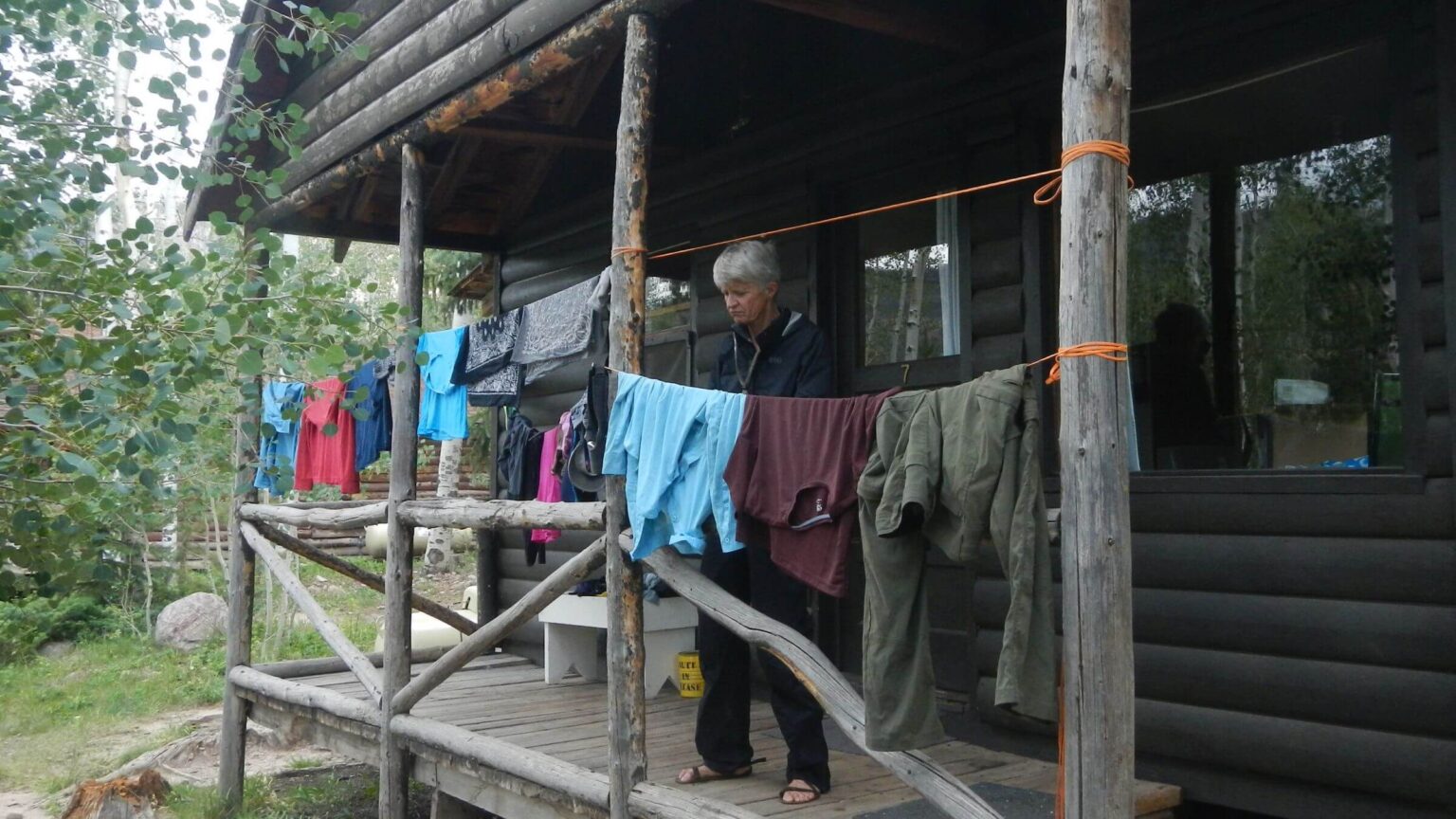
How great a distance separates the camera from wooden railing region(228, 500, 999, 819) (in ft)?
11.5

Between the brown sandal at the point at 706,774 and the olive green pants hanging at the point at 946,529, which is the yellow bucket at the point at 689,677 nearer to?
the brown sandal at the point at 706,774

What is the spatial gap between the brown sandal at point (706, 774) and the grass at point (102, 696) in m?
4.29

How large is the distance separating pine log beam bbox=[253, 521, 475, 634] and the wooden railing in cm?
2

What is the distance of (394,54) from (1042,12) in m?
3.38

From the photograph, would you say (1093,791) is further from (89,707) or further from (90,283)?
(89,707)

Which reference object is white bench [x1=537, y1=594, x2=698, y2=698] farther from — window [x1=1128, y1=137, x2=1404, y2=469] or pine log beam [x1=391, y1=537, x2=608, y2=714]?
window [x1=1128, y1=137, x2=1404, y2=469]

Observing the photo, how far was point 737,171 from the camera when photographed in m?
6.78

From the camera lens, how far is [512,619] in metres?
5.05

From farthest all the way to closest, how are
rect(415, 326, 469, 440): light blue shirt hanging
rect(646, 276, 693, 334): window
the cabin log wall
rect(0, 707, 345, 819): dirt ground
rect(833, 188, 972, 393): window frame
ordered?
rect(0, 707, 345, 819): dirt ground → rect(646, 276, 693, 334): window → rect(415, 326, 469, 440): light blue shirt hanging → rect(833, 188, 972, 393): window frame → the cabin log wall

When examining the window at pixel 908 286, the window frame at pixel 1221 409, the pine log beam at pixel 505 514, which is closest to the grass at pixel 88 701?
the pine log beam at pixel 505 514

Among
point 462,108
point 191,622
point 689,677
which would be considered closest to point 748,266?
point 462,108

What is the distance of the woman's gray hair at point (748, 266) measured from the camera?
447 centimetres

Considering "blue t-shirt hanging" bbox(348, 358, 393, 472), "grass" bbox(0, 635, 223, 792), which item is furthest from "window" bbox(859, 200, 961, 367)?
"grass" bbox(0, 635, 223, 792)

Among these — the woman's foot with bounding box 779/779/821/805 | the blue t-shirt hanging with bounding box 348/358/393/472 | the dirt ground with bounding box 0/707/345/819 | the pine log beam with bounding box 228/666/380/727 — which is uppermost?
the blue t-shirt hanging with bounding box 348/358/393/472
